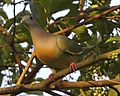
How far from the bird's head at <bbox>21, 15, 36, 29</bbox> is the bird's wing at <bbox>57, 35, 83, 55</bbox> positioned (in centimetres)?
12

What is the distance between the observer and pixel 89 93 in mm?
1481

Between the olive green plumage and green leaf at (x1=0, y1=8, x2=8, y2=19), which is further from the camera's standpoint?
green leaf at (x1=0, y1=8, x2=8, y2=19)

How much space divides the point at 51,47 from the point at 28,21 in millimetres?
136

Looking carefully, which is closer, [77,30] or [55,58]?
[55,58]

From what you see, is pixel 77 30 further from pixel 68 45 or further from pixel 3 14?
pixel 3 14

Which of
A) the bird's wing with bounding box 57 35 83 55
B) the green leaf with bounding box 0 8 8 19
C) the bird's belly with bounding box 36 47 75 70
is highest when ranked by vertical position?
the green leaf with bounding box 0 8 8 19

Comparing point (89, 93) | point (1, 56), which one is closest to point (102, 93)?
point (89, 93)

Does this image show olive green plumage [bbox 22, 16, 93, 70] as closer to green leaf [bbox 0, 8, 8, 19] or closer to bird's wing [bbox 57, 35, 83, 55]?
bird's wing [bbox 57, 35, 83, 55]

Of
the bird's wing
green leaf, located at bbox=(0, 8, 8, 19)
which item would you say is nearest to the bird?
the bird's wing

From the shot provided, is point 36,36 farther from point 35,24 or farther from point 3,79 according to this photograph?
point 3,79

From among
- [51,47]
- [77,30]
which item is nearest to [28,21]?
[51,47]

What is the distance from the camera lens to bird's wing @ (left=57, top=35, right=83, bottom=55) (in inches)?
59.4

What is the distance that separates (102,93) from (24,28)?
447 mm

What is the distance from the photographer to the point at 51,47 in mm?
1491
